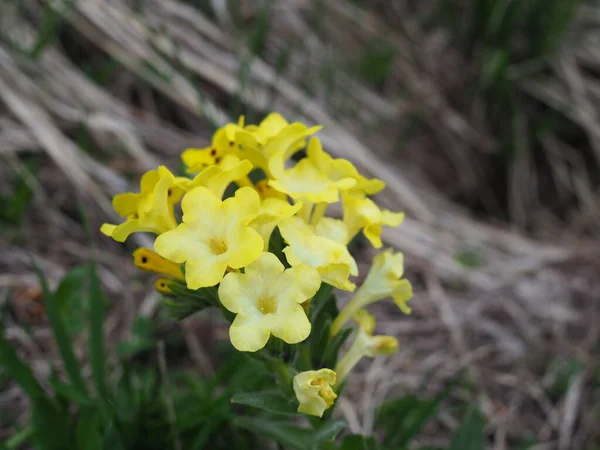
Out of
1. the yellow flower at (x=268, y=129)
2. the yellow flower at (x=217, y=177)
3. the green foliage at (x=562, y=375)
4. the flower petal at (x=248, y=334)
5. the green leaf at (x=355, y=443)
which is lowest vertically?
the green foliage at (x=562, y=375)

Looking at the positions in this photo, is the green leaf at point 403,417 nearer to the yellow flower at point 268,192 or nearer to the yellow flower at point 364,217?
the yellow flower at point 364,217

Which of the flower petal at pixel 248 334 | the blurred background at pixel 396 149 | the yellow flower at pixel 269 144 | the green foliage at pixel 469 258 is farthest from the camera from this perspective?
the green foliage at pixel 469 258

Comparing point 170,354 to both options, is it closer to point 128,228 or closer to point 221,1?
point 128,228

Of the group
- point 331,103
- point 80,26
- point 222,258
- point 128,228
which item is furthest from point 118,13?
point 222,258

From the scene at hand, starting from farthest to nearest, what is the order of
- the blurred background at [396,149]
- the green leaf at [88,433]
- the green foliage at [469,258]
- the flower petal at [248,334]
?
1. the green foliage at [469,258]
2. the blurred background at [396,149]
3. the green leaf at [88,433]
4. the flower petal at [248,334]

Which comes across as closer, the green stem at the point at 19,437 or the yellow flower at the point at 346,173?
the yellow flower at the point at 346,173

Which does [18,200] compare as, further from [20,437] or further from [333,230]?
[333,230]

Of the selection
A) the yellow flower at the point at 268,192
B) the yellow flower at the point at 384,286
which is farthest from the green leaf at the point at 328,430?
the yellow flower at the point at 268,192

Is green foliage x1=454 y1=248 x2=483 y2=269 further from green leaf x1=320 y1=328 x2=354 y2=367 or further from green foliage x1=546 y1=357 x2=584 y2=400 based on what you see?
green leaf x1=320 y1=328 x2=354 y2=367

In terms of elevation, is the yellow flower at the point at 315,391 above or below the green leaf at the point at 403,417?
above
